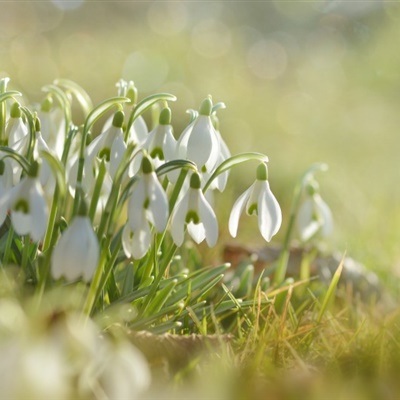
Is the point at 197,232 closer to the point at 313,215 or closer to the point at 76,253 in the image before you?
the point at 76,253

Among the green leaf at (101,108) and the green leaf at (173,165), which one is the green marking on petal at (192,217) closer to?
the green leaf at (173,165)

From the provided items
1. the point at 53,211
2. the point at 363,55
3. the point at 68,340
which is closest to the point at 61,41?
the point at 363,55

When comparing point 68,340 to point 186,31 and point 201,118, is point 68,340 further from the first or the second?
point 186,31

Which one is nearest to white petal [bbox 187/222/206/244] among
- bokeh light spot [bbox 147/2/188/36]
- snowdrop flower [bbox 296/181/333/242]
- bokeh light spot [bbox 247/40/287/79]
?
snowdrop flower [bbox 296/181/333/242]

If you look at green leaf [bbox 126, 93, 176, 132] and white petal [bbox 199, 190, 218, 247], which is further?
green leaf [bbox 126, 93, 176, 132]

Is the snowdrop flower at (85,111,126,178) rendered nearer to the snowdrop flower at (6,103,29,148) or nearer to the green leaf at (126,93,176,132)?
the green leaf at (126,93,176,132)

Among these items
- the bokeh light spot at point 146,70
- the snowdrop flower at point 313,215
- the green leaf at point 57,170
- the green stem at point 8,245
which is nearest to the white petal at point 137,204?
the green leaf at point 57,170
